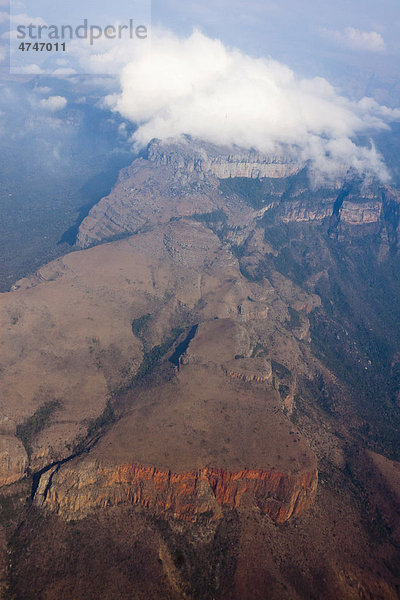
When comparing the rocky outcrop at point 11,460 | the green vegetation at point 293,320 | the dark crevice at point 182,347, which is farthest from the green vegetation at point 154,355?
the green vegetation at point 293,320

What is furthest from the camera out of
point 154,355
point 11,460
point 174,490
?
point 154,355

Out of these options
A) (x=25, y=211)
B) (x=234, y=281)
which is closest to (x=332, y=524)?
(x=234, y=281)

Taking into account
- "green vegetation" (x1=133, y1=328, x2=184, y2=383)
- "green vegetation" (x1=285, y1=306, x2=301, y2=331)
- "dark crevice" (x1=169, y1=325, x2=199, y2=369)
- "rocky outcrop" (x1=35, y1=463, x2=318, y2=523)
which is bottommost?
"green vegetation" (x1=285, y1=306, x2=301, y2=331)

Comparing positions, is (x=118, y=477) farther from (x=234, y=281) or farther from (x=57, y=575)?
(x=234, y=281)

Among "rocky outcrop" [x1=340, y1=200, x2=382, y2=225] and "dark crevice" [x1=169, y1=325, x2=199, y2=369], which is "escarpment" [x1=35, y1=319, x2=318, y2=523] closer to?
"dark crevice" [x1=169, y1=325, x2=199, y2=369]

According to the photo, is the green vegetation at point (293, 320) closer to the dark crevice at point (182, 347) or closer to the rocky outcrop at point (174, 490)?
the dark crevice at point (182, 347)

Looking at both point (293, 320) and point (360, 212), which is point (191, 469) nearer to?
point (293, 320)

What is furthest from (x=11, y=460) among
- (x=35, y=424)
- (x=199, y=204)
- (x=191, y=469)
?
(x=199, y=204)

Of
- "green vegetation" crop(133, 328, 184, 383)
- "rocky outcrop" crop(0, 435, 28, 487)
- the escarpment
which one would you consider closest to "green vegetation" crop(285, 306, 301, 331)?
"green vegetation" crop(133, 328, 184, 383)
